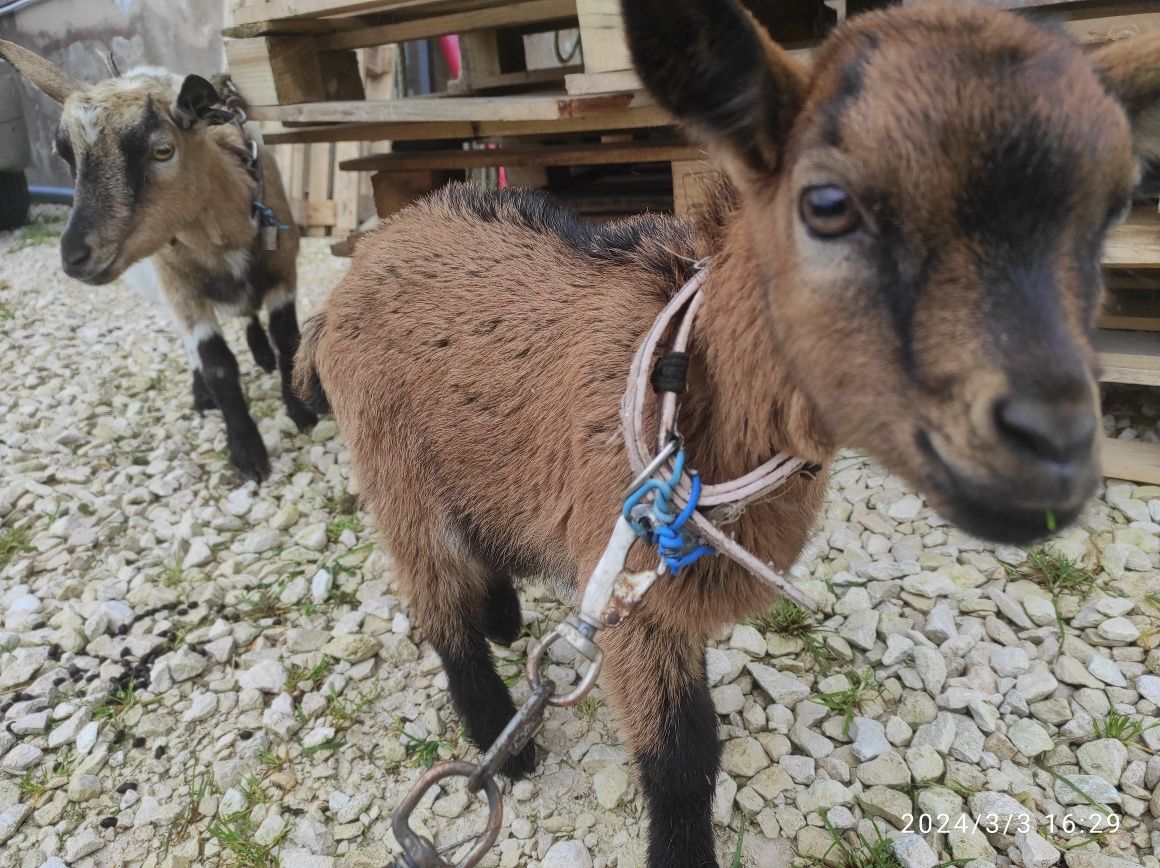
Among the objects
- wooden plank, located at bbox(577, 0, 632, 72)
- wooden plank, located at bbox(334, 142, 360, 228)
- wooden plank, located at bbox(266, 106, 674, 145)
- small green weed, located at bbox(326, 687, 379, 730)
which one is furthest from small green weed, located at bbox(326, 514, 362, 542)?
wooden plank, located at bbox(334, 142, 360, 228)

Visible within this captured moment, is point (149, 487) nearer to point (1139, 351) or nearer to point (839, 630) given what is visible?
point (839, 630)

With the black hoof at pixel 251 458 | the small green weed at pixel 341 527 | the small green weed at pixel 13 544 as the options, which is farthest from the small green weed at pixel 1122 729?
the small green weed at pixel 13 544

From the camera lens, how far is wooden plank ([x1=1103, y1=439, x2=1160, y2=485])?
332 centimetres

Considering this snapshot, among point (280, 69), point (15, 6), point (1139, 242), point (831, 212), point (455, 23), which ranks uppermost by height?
point (15, 6)

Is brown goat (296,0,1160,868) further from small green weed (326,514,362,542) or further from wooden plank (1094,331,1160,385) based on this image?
wooden plank (1094,331,1160,385)

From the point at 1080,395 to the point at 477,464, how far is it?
1528 millimetres

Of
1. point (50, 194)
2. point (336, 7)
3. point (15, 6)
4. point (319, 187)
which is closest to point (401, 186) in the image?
point (336, 7)

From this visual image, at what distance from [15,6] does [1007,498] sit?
42.0 ft

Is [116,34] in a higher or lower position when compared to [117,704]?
higher

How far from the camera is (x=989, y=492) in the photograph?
3.45 ft

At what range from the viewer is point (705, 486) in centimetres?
151

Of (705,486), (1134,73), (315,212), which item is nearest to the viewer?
(1134,73)

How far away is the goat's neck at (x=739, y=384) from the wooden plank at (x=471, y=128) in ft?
6.47

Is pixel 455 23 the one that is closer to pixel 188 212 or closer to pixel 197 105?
pixel 197 105
